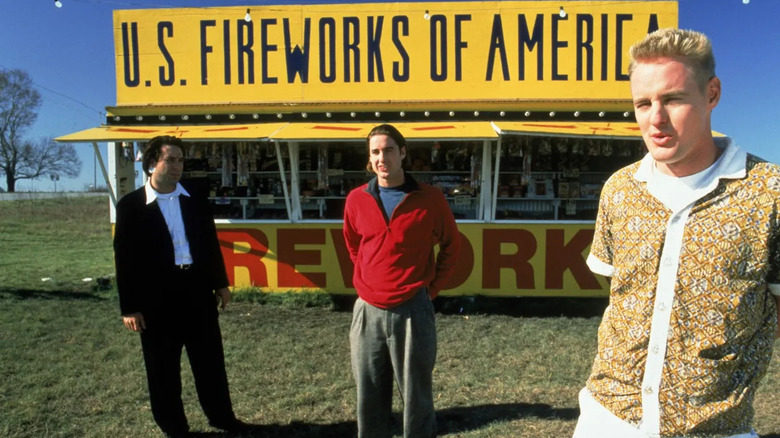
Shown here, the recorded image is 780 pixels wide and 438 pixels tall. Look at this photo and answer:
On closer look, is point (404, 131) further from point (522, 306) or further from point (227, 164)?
point (522, 306)

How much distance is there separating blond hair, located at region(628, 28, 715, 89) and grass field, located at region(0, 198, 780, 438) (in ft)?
10.00

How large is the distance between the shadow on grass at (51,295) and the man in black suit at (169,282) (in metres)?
5.34

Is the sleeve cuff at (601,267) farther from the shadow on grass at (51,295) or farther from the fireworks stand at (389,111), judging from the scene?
the shadow on grass at (51,295)

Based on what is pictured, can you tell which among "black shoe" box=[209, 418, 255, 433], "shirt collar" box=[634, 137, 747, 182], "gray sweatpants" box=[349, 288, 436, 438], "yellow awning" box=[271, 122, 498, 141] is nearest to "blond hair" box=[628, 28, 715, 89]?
"shirt collar" box=[634, 137, 747, 182]

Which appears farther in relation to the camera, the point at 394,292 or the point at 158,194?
the point at 158,194

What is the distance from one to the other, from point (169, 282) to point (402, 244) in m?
1.65

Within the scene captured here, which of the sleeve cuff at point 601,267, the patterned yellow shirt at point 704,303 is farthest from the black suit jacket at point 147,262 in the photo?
the patterned yellow shirt at point 704,303

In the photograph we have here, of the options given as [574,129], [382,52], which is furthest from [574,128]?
[382,52]

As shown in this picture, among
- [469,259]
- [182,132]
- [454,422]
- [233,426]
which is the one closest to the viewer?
[233,426]

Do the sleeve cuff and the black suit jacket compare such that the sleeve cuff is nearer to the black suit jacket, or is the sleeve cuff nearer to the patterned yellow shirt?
the patterned yellow shirt

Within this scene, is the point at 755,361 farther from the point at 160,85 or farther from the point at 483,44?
the point at 160,85

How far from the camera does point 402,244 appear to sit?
2994 mm

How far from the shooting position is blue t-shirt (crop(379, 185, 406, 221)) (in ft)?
10.1

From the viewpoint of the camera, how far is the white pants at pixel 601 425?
1.54 meters
